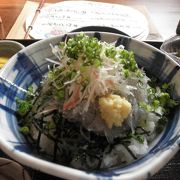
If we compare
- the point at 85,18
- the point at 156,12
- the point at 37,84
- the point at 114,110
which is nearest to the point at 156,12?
the point at 156,12

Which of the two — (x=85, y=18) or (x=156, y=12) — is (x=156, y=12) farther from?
(x=85, y=18)

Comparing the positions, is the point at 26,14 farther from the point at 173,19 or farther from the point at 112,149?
the point at 112,149

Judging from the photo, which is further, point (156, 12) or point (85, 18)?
point (156, 12)

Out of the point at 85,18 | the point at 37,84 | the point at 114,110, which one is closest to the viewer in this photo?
the point at 114,110

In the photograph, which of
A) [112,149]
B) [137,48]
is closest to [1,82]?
[112,149]

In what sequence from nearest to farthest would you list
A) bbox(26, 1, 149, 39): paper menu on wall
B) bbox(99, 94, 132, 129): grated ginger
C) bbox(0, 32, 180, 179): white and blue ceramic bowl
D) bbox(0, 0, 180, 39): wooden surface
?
bbox(0, 32, 180, 179): white and blue ceramic bowl → bbox(99, 94, 132, 129): grated ginger → bbox(26, 1, 149, 39): paper menu on wall → bbox(0, 0, 180, 39): wooden surface

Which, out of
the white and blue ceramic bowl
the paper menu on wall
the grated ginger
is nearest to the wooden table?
the paper menu on wall

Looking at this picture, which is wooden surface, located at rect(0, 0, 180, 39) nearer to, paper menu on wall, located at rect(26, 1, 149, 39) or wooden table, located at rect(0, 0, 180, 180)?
wooden table, located at rect(0, 0, 180, 180)
